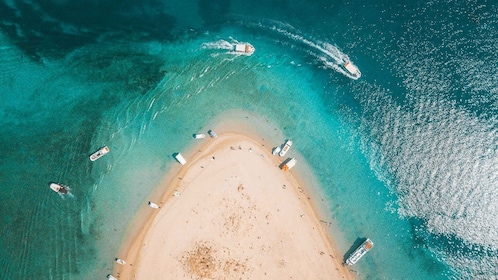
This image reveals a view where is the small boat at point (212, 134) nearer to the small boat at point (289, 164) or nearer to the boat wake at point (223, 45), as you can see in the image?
the small boat at point (289, 164)

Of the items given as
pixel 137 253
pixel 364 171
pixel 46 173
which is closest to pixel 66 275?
pixel 137 253

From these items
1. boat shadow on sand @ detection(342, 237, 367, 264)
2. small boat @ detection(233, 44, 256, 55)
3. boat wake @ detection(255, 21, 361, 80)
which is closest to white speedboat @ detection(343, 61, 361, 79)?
boat wake @ detection(255, 21, 361, 80)

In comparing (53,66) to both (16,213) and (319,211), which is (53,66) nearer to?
(16,213)

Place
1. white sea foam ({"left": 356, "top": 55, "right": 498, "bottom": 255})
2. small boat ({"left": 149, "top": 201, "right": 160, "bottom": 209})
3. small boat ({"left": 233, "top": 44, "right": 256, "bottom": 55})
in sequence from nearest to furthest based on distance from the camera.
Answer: small boat ({"left": 149, "top": 201, "right": 160, "bottom": 209}), small boat ({"left": 233, "top": 44, "right": 256, "bottom": 55}), white sea foam ({"left": 356, "top": 55, "right": 498, "bottom": 255})

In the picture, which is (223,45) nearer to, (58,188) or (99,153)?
(99,153)

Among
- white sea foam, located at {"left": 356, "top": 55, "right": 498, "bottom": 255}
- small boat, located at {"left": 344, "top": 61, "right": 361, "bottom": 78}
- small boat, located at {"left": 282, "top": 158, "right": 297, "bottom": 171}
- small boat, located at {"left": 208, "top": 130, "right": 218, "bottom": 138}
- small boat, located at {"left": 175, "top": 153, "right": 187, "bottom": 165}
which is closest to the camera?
small boat, located at {"left": 175, "top": 153, "right": 187, "bottom": 165}

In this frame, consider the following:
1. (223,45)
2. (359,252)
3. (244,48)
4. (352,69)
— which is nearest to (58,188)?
(223,45)

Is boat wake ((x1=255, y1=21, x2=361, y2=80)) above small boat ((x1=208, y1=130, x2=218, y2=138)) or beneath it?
above

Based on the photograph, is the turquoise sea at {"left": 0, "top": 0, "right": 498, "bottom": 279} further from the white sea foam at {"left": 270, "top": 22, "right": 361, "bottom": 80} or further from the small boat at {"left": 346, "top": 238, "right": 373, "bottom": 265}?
the small boat at {"left": 346, "top": 238, "right": 373, "bottom": 265}
